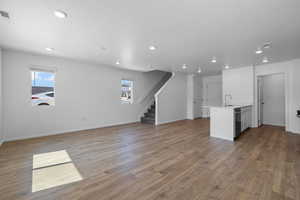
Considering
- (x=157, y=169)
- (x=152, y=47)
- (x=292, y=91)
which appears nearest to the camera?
(x=157, y=169)

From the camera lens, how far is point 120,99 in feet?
21.9

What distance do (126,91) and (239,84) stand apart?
5.26 m

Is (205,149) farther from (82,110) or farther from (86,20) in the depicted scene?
(82,110)

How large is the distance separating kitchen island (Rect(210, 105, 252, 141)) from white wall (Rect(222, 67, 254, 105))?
1481 mm

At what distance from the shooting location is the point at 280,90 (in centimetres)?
617

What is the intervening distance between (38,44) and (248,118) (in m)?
7.48

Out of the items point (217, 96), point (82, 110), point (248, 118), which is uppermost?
point (217, 96)

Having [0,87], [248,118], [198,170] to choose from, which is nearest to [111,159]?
[198,170]

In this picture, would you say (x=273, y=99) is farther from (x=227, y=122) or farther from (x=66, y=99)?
(x=66, y=99)

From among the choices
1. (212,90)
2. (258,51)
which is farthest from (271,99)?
(258,51)

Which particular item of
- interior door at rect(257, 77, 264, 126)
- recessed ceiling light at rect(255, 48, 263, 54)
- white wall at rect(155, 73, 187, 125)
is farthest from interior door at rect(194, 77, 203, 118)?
recessed ceiling light at rect(255, 48, 263, 54)

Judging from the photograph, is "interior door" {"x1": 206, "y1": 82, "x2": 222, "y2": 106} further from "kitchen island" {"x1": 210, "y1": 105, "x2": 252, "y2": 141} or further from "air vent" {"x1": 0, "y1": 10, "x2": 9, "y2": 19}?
"air vent" {"x1": 0, "y1": 10, "x2": 9, "y2": 19}

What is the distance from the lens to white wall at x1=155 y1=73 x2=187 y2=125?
22.5ft

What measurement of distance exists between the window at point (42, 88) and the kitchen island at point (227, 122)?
18.3 feet
